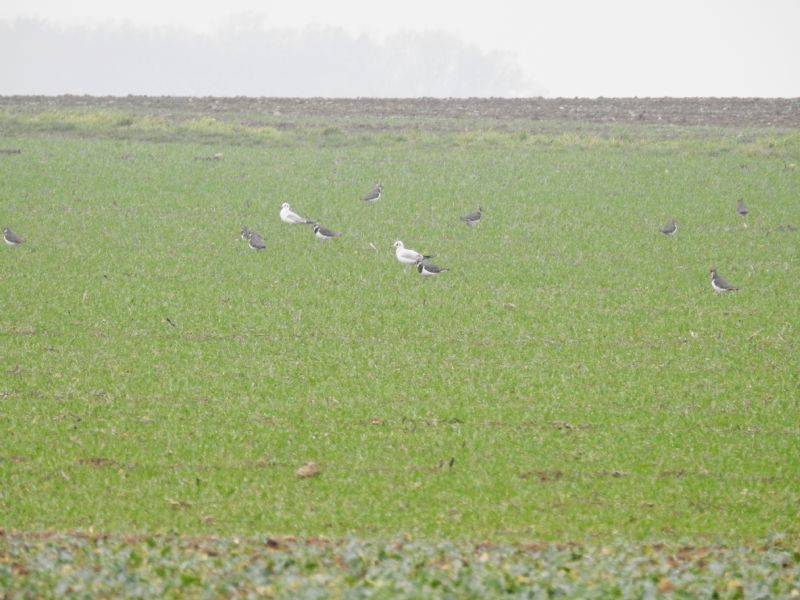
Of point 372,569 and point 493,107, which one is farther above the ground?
point 493,107

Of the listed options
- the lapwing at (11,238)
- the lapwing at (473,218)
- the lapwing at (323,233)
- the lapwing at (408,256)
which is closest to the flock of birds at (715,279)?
the lapwing at (473,218)

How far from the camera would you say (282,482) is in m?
16.3

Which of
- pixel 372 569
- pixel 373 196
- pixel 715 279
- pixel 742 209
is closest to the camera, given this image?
pixel 372 569

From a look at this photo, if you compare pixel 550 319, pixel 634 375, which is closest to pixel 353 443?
pixel 634 375

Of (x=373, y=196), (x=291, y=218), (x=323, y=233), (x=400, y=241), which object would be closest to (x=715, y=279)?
(x=400, y=241)

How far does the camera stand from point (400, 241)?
32.2 meters

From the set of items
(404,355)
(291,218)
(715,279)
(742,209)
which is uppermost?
(742,209)

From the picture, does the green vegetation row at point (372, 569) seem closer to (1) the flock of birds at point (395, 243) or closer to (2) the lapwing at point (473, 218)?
(1) the flock of birds at point (395, 243)

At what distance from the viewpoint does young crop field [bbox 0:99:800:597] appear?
1524 centimetres

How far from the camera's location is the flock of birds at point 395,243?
29.6 m

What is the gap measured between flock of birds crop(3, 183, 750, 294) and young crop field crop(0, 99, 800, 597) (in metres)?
0.25

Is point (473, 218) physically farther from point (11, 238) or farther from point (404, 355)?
point (404, 355)

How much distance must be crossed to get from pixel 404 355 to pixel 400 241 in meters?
9.63

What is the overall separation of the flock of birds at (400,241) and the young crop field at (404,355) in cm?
25
